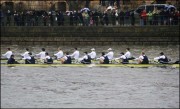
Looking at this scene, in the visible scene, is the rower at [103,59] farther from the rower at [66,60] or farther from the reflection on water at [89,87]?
the rower at [66,60]

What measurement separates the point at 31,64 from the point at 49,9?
18.8m

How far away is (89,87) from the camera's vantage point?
4038cm

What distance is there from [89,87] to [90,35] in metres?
17.4

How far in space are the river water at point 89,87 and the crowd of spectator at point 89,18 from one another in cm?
1085

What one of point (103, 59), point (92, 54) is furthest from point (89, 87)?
point (92, 54)

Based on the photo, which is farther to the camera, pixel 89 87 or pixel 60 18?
pixel 60 18

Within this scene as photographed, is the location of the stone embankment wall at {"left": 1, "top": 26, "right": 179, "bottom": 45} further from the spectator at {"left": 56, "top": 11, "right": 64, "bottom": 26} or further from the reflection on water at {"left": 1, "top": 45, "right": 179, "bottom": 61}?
the reflection on water at {"left": 1, "top": 45, "right": 179, "bottom": 61}

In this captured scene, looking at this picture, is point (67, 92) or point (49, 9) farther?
point (49, 9)

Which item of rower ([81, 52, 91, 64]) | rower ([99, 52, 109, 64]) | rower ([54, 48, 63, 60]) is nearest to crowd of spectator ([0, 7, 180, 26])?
rower ([54, 48, 63, 60])

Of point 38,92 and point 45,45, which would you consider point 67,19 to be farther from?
point 38,92

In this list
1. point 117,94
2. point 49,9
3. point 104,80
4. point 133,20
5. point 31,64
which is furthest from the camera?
point 49,9

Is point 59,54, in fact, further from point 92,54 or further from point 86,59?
point 92,54

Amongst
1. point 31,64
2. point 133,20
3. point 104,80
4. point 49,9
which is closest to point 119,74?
point 104,80

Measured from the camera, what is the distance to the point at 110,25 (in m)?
57.8
